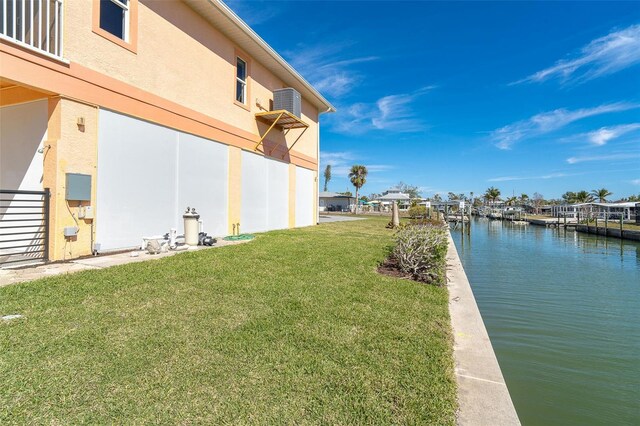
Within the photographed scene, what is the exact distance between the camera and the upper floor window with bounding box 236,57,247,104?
12.0 meters

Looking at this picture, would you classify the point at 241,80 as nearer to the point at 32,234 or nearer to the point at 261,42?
the point at 261,42

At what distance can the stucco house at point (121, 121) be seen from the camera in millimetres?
6168

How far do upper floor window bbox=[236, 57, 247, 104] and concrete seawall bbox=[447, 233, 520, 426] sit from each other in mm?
10608

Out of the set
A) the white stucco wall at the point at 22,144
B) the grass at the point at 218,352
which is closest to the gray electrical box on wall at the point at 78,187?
the white stucco wall at the point at 22,144

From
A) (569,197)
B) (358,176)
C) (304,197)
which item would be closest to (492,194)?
(569,197)

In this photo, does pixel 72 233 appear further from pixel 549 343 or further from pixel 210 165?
pixel 549 343

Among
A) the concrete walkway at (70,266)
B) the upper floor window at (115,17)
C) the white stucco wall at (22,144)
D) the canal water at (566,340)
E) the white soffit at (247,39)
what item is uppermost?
the white soffit at (247,39)

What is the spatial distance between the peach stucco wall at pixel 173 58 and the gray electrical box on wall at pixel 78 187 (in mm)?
2292

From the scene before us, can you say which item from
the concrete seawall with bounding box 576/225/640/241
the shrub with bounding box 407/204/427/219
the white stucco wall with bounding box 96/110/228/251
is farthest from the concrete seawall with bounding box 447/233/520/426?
the concrete seawall with bounding box 576/225/640/241

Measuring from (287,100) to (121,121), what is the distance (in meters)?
7.37

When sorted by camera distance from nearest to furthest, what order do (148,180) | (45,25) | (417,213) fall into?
(45,25) < (148,180) < (417,213)

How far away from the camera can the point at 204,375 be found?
8.87ft

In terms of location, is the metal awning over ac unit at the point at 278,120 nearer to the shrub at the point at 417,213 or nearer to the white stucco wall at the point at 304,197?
the white stucco wall at the point at 304,197

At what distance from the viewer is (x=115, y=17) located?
7352mm
